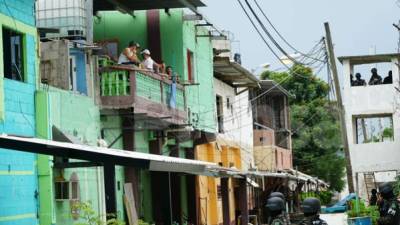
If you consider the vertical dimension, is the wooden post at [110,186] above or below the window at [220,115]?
below

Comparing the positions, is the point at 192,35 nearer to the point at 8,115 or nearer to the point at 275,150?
the point at 8,115

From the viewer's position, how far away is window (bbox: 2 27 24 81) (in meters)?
17.9

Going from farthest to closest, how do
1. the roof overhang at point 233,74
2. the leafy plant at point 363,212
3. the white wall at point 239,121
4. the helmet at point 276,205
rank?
the white wall at point 239,121, the roof overhang at point 233,74, the leafy plant at point 363,212, the helmet at point 276,205

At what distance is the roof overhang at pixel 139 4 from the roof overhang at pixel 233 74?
7256 millimetres

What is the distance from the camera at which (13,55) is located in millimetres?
18219

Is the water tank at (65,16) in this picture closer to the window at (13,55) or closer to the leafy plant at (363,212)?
the window at (13,55)

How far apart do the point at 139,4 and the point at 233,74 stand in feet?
36.6

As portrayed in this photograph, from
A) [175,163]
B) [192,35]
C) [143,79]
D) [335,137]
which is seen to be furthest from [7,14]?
[335,137]

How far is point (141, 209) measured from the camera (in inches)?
1049

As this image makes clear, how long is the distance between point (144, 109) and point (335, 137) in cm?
4007

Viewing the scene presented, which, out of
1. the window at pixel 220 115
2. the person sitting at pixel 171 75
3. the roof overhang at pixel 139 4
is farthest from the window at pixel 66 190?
the window at pixel 220 115

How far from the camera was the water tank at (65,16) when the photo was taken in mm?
23922

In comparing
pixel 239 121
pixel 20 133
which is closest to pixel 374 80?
pixel 239 121

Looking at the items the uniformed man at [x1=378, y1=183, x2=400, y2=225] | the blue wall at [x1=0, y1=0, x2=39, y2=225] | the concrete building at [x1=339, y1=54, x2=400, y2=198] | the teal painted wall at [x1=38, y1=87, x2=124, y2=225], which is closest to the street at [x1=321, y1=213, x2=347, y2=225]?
the concrete building at [x1=339, y1=54, x2=400, y2=198]
